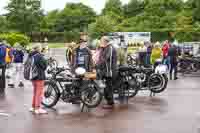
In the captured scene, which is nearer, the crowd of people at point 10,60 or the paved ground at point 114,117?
the paved ground at point 114,117

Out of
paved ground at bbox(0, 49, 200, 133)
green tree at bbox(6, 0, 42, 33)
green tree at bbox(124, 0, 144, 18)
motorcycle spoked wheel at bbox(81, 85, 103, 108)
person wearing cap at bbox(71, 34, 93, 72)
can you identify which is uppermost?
green tree at bbox(124, 0, 144, 18)

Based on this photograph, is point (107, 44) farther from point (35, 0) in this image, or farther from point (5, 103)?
point (35, 0)

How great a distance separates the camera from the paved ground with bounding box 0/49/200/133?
9.66 metres

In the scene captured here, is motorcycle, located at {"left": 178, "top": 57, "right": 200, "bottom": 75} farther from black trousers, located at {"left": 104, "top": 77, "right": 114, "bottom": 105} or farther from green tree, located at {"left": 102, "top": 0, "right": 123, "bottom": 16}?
green tree, located at {"left": 102, "top": 0, "right": 123, "bottom": 16}

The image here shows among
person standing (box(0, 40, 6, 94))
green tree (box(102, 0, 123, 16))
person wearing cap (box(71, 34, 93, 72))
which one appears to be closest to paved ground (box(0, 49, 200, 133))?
person wearing cap (box(71, 34, 93, 72))

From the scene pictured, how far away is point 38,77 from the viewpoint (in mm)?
11320

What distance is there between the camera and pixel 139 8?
8412 cm

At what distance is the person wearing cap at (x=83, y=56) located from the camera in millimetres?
12273

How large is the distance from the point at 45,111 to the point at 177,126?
335cm

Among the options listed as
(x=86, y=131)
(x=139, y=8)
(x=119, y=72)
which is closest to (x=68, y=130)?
(x=86, y=131)

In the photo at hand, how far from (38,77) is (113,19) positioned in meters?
63.8

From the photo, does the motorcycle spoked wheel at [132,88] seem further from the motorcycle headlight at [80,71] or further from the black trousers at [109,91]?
the motorcycle headlight at [80,71]

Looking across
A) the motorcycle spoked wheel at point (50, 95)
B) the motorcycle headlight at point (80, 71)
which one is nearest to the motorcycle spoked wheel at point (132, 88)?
the motorcycle headlight at point (80, 71)

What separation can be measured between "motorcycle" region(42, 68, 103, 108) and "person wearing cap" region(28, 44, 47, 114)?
58 cm
